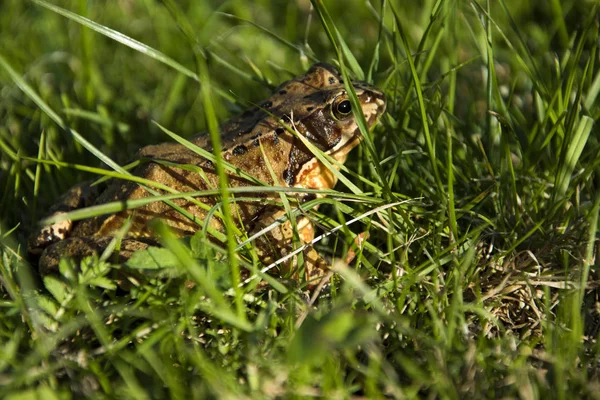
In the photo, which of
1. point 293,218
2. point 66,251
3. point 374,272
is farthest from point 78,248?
point 374,272

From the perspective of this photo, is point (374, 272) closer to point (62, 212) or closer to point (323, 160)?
point (323, 160)

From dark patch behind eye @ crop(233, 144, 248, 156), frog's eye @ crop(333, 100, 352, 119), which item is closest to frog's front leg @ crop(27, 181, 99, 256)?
dark patch behind eye @ crop(233, 144, 248, 156)

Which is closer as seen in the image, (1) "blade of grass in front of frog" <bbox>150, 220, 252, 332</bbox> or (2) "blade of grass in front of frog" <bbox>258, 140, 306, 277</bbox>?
(1) "blade of grass in front of frog" <bbox>150, 220, 252, 332</bbox>

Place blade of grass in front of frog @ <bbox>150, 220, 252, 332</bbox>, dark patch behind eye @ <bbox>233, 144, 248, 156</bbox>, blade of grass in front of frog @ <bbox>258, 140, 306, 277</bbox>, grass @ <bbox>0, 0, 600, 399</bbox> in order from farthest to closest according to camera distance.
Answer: dark patch behind eye @ <bbox>233, 144, 248, 156</bbox>, blade of grass in front of frog @ <bbox>258, 140, 306, 277</bbox>, grass @ <bbox>0, 0, 600, 399</bbox>, blade of grass in front of frog @ <bbox>150, 220, 252, 332</bbox>

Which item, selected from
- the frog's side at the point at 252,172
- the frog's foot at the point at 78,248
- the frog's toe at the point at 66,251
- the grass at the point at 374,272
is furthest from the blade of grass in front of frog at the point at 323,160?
the frog's toe at the point at 66,251

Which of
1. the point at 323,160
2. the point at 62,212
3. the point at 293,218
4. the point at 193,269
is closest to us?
the point at 193,269

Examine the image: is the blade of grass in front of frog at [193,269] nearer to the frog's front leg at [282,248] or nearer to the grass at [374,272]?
the grass at [374,272]

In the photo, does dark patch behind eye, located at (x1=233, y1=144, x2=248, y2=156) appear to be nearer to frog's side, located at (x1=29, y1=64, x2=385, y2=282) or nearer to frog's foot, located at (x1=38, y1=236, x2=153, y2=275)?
frog's side, located at (x1=29, y1=64, x2=385, y2=282)

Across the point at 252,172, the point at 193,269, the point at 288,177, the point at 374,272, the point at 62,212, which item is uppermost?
the point at 193,269
